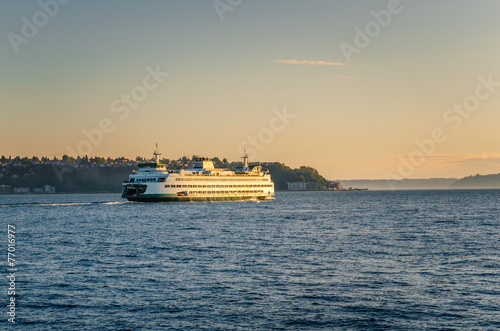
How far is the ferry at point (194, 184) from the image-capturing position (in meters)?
153

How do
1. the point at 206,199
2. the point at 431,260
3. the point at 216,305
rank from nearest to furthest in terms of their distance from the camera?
1. the point at 216,305
2. the point at 431,260
3. the point at 206,199

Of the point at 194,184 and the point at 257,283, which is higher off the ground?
the point at 194,184

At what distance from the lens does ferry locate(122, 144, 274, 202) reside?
153 metres

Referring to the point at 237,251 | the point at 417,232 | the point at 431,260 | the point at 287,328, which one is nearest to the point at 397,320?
the point at 287,328

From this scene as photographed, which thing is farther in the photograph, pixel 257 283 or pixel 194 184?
pixel 194 184

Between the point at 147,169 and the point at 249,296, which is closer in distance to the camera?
the point at 249,296

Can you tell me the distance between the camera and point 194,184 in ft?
540

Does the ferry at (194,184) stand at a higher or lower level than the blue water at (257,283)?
higher

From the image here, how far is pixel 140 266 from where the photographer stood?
43.5 metres

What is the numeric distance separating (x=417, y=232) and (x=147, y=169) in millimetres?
99236

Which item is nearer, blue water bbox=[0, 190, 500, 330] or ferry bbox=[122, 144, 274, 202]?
blue water bbox=[0, 190, 500, 330]

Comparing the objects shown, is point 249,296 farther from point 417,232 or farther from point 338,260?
point 417,232

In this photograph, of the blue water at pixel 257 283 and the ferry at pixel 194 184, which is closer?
the blue water at pixel 257 283

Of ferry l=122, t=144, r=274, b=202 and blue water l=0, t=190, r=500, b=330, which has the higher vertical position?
ferry l=122, t=144, r=274, b=202
